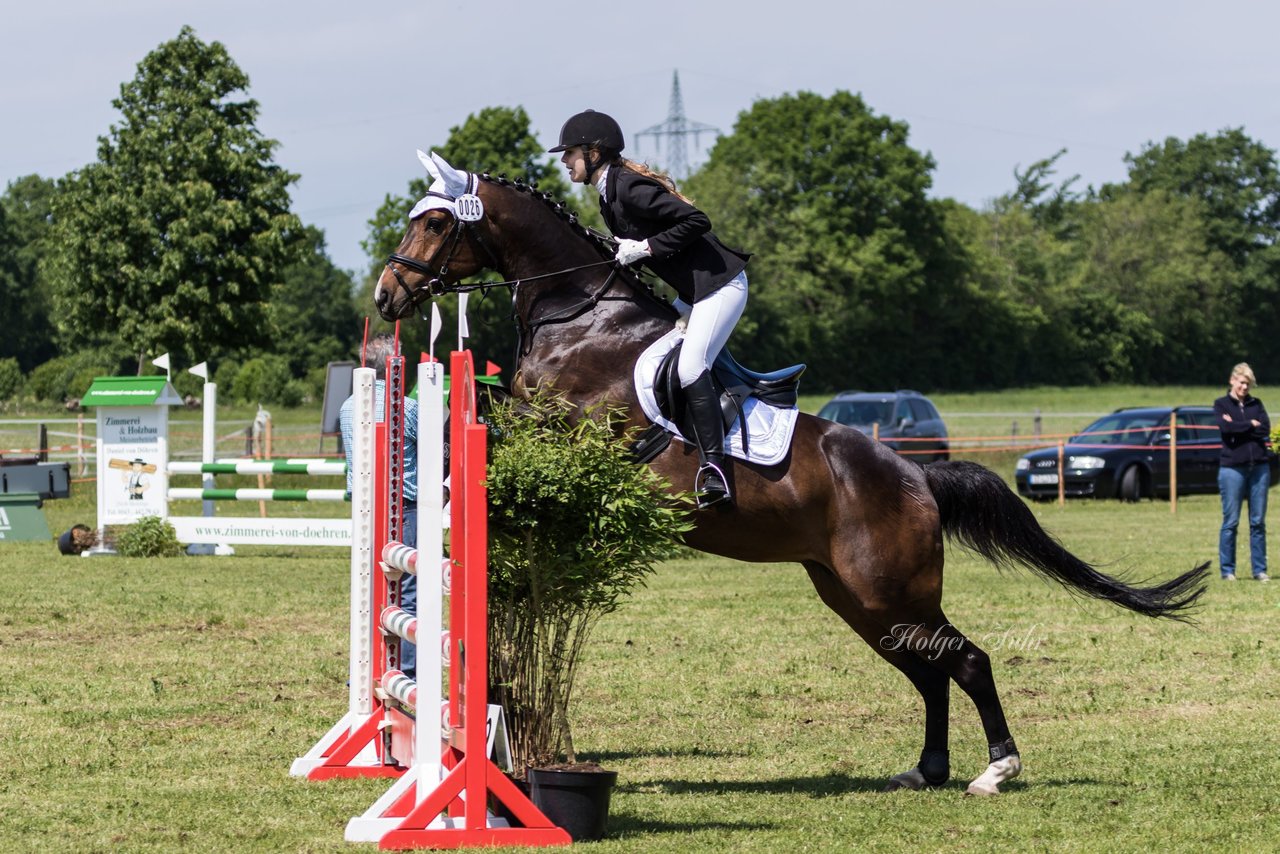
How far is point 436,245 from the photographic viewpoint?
5.33 m

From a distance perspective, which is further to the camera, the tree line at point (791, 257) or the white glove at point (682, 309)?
the tree line at point (791, 257)

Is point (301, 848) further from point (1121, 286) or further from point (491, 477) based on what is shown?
point (1121, 286)

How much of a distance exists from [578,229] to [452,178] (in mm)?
546

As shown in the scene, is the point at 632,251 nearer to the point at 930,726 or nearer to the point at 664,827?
the point at 664,827

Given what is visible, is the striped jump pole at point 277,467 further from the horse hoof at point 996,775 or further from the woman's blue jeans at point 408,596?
the horse hoof at point 996,775

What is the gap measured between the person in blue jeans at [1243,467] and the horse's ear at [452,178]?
31.6 ft

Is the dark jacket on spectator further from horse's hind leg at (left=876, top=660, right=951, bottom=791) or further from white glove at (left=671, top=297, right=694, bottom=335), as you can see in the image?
white glove at (left=671, top=297, right=694, bottom=335)

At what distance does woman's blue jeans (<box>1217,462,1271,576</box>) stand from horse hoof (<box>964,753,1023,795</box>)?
8.14 metres

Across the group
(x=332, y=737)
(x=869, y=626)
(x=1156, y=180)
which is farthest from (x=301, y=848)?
(x=1156, y=180)

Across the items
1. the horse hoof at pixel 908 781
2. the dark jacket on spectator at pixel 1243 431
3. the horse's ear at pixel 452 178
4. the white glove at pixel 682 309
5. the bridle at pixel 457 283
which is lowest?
the horse hoof at pixel 908 781

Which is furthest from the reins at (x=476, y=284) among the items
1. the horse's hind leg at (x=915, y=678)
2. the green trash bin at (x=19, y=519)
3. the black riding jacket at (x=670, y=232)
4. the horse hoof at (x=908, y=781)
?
the green trash bin at (x=19, y=519)

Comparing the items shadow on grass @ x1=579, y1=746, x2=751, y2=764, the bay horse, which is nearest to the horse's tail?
the bay horse

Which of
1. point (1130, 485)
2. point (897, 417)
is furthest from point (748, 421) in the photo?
point (897, 417)

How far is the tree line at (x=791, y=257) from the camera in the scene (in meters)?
23.3
